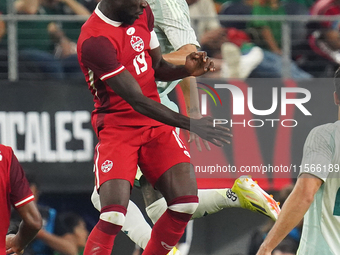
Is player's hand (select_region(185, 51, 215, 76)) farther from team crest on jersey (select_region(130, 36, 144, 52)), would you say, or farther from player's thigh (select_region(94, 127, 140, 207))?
player's thigh (select_region(94, 127, 140, 207))

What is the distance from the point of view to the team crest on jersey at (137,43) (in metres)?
4.14

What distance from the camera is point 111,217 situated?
3953 millimetres

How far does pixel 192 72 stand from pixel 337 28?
154 inches

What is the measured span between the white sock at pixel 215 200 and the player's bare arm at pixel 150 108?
1236 millimetres

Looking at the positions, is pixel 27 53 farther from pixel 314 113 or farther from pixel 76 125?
pixel 314 113

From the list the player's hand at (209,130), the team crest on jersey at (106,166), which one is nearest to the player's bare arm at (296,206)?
the player's hand at (209,130)

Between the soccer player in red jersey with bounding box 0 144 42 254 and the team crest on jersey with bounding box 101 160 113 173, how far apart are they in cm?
53

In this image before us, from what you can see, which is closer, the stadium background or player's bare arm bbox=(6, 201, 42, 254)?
player's bare arm bbox=(6, 201, 42, 254)

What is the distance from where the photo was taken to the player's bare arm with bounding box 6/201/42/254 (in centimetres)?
379

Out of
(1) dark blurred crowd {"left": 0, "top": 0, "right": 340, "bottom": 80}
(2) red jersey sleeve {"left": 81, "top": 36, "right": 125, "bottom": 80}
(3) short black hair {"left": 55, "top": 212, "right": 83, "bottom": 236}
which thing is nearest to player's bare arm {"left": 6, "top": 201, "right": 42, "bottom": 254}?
(2) red jersey sleeve {"left": 81, "top": 36, "right": 125, "bottom": 80}

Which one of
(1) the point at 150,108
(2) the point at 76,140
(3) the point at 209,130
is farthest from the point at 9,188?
(2) the point at 76,140

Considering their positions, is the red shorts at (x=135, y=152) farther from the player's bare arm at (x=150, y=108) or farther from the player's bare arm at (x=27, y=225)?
the player's bare arm at (x=27, y=225)

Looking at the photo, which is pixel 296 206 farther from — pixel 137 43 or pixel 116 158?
pixel 137 43

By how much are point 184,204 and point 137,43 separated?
3.75 ft
